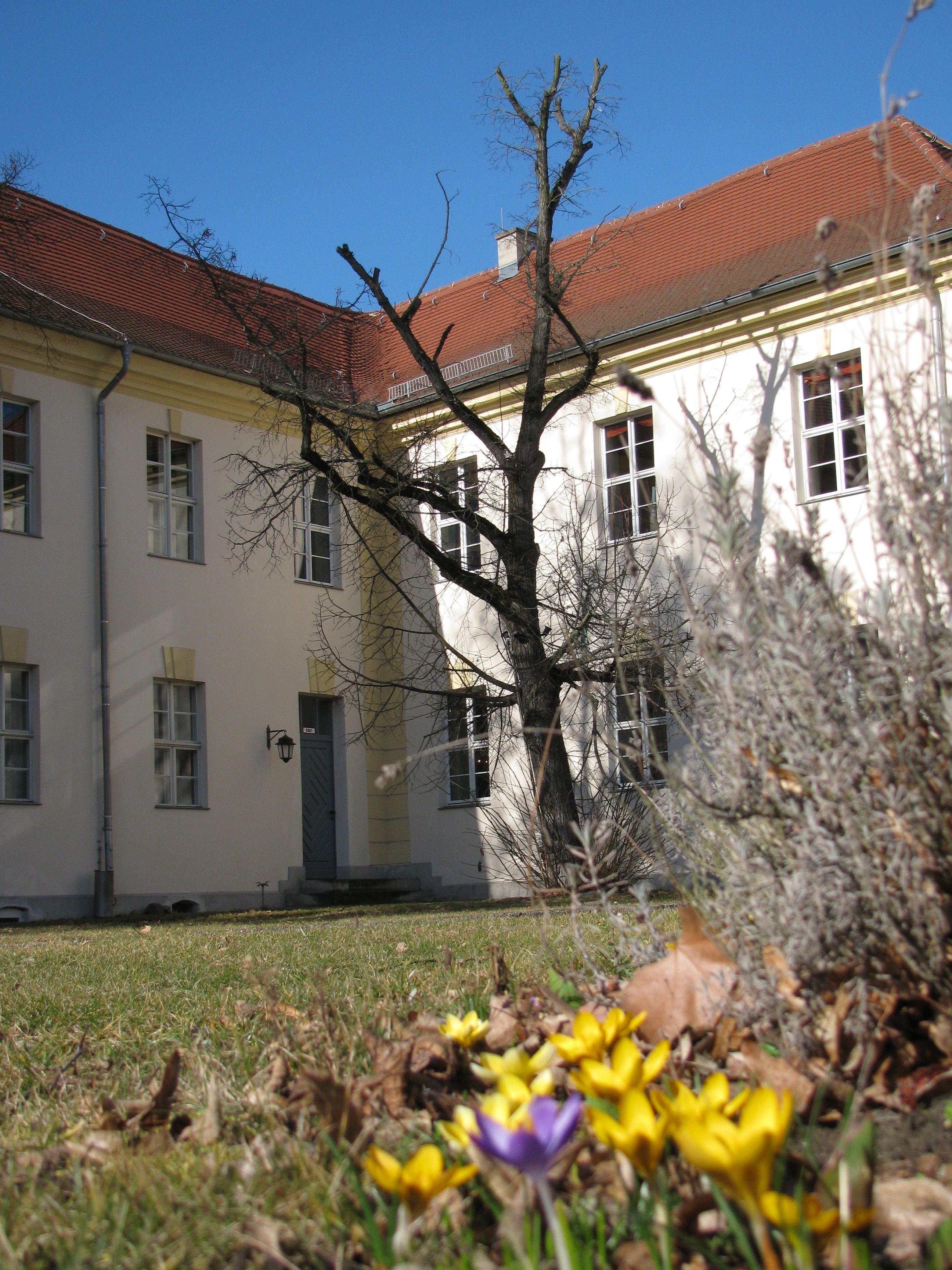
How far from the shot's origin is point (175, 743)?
719 inches

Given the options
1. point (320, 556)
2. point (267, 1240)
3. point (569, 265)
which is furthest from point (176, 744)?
point (267, 1240)

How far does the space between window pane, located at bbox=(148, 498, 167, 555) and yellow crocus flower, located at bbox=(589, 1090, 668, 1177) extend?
1783cm

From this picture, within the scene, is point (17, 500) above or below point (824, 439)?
below

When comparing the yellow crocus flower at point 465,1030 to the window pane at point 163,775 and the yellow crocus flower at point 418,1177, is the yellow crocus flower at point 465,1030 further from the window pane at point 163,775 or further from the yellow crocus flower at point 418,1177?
the window pane at point 163,775

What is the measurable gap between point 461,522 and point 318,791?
524cm

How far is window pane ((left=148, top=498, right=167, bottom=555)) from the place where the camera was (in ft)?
60.9

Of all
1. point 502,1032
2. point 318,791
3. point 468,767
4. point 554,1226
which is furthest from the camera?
point 318,791

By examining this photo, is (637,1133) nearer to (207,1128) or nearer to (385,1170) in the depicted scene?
(385,1170)

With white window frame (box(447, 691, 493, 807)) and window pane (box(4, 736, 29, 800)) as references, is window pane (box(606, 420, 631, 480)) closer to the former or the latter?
white window frame (box(447, 691, 493, 807))

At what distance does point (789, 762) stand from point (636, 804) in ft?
45.2

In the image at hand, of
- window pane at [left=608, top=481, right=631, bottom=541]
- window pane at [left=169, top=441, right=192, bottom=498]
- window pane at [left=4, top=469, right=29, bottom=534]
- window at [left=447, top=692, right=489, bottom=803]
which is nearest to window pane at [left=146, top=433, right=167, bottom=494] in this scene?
window pane at [left=169, top=441, right=192, bottom=498]

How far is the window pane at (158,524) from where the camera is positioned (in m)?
18.6

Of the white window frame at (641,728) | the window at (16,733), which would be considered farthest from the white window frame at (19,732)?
the white window frame at (641,728)

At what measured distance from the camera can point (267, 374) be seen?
1889 cm
